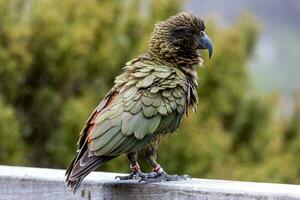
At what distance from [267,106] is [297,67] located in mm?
4466

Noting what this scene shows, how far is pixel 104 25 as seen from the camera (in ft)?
32.2

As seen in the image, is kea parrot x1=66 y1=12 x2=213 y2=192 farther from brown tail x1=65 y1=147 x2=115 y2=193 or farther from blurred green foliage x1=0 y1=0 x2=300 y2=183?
blurred green foliage x1=0 y1=0 x2=300 y2=183

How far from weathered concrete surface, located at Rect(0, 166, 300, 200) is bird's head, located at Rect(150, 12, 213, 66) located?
91cm

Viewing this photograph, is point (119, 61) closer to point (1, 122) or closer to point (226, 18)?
point (1, 122)

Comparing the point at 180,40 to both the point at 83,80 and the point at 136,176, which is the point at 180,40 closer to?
the point at 136,176

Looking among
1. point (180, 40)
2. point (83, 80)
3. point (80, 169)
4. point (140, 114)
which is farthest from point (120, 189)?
point (83, 80)

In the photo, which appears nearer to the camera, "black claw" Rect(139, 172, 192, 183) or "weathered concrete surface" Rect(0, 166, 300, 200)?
"weathered concrete surface" Rect(0, 166, 300, 200)

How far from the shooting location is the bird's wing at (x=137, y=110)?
403 centimetres

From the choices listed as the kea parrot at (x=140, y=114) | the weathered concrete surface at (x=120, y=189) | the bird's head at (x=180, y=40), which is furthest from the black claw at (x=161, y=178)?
the bird's head at (x=180, y=40)

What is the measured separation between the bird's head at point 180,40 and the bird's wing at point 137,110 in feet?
0.92

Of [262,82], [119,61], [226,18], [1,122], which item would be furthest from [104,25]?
[262,82]

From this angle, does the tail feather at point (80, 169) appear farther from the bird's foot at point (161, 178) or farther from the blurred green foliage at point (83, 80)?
the blurred green foliage at point (83, 80)

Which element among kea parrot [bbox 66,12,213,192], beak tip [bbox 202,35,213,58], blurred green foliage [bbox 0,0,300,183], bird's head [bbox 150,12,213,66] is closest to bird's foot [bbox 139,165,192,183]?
kea parrot [bbox 66,12,213,192]

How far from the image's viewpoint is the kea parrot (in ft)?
13.1
